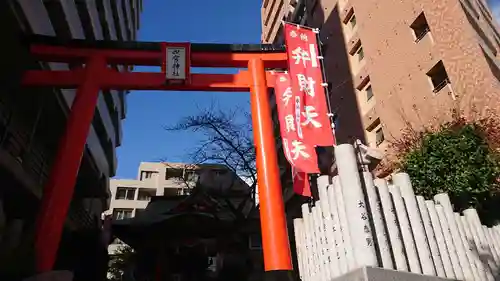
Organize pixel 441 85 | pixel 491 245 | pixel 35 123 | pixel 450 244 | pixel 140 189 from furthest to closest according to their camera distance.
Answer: pixel 140 189 → pixel 441 85 → pixel 35 123 → pixel 491 245 → pixel 450 244

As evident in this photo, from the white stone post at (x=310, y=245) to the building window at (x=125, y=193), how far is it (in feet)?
138

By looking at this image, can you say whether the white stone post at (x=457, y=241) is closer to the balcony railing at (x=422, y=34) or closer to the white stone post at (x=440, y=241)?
the white stone post at (x=440, y=241)

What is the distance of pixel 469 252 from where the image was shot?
5.16m

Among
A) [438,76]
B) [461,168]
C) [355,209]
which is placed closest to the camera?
[355,209]

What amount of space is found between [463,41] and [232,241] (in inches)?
414

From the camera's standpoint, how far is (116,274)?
26.4m

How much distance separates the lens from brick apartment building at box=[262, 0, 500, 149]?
10273 millimetres

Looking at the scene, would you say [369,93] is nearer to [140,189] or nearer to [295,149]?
[295,149]

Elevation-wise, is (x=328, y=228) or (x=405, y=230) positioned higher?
(x=328, y=228)

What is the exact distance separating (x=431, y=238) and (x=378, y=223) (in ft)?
3.49

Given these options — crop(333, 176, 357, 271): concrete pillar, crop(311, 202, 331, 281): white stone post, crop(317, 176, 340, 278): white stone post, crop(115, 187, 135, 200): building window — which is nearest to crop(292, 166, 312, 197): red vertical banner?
crop(311, 202, 331, 281): white stone post

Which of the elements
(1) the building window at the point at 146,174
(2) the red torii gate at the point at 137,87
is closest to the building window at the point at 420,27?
(2) the red torii gate at the point at 137,87

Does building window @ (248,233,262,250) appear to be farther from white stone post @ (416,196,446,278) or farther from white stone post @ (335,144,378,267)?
white stone post @ (335,144,378,267)

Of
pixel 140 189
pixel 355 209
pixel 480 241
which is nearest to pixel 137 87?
pixel 355 209
